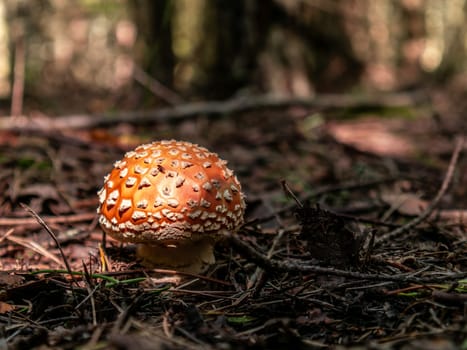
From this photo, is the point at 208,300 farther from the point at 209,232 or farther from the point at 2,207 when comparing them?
the point at 2,207

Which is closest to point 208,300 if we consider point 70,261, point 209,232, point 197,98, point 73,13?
point 209,232

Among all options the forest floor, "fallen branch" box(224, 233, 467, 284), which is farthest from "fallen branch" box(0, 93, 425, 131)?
"fallen branch" box(224, 233, 467, 284)

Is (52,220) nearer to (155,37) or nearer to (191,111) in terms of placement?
(191,111)

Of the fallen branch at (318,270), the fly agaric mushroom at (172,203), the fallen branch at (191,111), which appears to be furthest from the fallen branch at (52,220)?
the fallen branch at (191,111)

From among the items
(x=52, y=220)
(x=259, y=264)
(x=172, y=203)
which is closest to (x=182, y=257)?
(x=172, y=203)

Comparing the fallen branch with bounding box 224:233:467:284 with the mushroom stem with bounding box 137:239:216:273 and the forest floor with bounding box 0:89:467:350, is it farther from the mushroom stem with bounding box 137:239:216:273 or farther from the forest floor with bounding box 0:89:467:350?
the mushroom stem with bounding box 137:239:216:273

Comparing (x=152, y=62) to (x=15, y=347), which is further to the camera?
(x=152, y=62)
